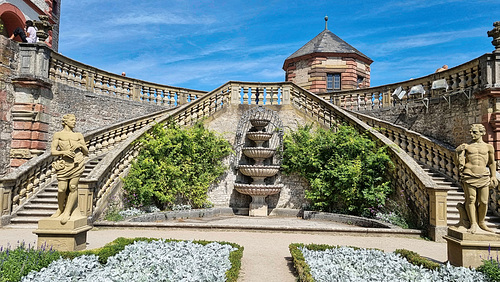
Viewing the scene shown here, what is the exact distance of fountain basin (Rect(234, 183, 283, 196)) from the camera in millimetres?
12672

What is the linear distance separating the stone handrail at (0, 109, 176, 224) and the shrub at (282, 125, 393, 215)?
20.8ft

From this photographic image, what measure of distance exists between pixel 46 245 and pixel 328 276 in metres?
4.79

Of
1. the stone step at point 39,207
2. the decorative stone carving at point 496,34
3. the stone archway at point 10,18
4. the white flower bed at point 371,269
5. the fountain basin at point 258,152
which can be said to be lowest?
the white flower bed at point 371,269

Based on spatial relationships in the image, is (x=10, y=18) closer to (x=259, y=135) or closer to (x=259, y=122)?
(x=259, y=122)

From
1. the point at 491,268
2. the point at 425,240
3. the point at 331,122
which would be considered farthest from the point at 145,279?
the point at 331,122

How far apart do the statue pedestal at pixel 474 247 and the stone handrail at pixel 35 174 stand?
10116 millimetres

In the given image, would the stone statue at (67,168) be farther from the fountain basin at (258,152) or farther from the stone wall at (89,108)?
the fountain basin at (258,152)

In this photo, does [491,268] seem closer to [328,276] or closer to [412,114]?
[328,276]

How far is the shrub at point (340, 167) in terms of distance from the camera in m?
11.1

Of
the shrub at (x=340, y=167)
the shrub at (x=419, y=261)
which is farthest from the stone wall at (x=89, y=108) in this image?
the shrub at (x=419, y=261)

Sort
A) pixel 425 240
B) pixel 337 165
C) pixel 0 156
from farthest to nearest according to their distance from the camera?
pixel 337 165
pixel 0 156
pixel 425 240

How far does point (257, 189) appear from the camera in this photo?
1266cm

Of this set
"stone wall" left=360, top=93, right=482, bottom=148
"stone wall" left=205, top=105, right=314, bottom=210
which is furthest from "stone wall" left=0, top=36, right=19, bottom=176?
"stone wall" left=360, top=93, right=482, bottom=148

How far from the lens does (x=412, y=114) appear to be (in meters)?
13.8
